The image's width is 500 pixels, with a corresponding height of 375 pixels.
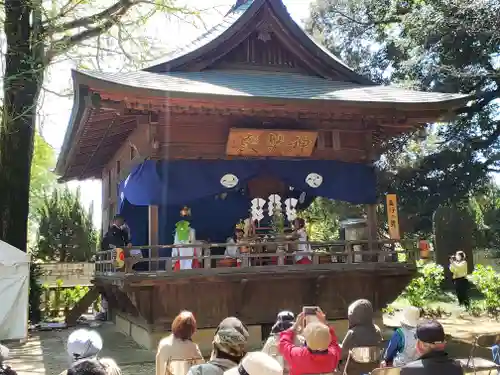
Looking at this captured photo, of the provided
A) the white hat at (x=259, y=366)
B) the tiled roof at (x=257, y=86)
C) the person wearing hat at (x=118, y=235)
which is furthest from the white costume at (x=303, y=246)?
the white hat at (x=259, y=366)

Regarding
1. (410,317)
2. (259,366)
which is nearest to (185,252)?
(410,317)

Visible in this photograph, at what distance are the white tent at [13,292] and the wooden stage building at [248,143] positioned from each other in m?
1.73

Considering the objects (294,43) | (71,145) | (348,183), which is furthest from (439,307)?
(71,145)

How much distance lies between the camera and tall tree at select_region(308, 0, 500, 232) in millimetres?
17719

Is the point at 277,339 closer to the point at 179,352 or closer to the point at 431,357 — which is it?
the point at 179,352

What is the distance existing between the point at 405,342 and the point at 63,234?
17.9 m

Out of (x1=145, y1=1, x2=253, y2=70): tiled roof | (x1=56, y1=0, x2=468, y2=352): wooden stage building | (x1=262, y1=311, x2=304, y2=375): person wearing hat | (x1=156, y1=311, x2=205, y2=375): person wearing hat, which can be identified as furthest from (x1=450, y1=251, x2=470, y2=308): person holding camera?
(x1=156, y1=311, x2=205, y2=375): person wearing hat

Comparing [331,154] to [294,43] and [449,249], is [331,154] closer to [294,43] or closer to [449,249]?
[294,43]

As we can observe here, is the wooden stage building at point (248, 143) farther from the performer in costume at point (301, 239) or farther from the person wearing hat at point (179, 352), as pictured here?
the person wearing hat at point (179, 352)

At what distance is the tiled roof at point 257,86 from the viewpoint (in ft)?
28.7

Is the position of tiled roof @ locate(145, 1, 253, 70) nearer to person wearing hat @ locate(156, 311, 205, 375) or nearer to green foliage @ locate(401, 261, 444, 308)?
person wearing hat @ locate(156, 311, 205, 375)

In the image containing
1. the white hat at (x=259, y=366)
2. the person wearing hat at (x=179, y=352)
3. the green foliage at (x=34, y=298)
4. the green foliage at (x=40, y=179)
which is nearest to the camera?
the white hat at (x=259, y=366)

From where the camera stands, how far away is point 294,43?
468 inches

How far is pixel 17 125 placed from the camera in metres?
14.9
